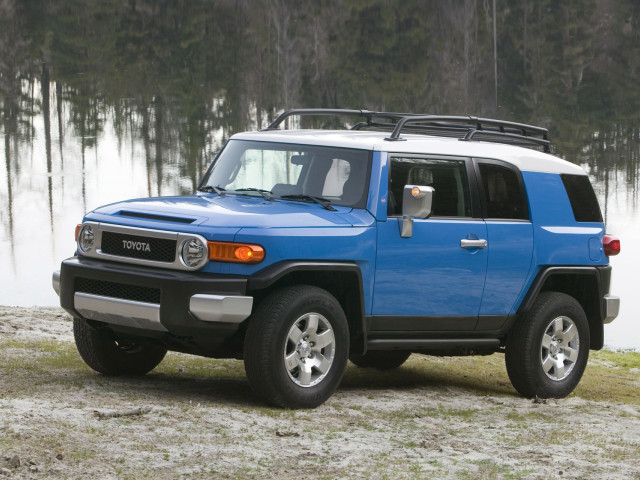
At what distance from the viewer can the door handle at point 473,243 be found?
9.64 meters

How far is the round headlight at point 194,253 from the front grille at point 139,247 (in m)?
0.09

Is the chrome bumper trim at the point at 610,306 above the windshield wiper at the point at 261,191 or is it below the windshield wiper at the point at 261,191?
below

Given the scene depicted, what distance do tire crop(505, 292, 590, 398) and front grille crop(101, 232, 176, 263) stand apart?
3219mm

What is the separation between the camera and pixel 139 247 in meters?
8.67

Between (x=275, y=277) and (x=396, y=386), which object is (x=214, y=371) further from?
(x=275, y=277)

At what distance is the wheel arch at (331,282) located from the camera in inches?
332

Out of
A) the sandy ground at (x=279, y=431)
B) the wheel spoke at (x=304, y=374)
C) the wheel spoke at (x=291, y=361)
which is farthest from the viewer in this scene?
the wheel spoke at (x=304, y=374)

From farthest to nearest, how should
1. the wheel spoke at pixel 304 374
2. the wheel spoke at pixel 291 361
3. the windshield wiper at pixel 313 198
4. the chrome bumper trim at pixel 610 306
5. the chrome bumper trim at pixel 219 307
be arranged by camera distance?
1. the chrome bumper trim at pixel 610 306
2. the windshield wiper at pixel 313 198
3. the wheel spoke at pixel 304 374
4. the wheel spoke at pixel 291 361
5. the chrome bumper trim at pixel 219 307

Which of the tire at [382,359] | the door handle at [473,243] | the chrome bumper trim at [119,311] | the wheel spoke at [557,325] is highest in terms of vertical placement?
the door handle at [473,243]

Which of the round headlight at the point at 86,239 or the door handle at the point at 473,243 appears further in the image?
the door handle at the point at 473,243

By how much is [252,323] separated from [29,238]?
1727 cm

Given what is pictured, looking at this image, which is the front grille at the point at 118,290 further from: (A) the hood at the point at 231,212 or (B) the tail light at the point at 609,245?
(B) the tail light at the point at 609,245

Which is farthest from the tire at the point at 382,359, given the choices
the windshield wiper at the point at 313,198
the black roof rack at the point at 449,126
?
the windshield wiper at the point at 313,198

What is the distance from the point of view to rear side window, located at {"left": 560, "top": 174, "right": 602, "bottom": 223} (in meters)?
10.8
